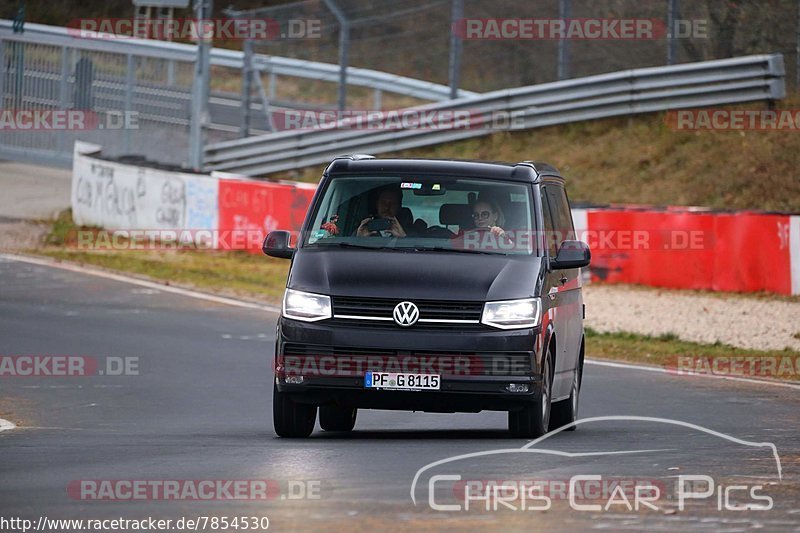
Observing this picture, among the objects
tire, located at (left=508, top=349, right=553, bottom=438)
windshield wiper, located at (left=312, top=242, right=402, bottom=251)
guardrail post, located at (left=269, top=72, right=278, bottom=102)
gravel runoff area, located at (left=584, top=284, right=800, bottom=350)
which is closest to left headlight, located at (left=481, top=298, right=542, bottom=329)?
tire, located at (left=508, top=349, right=553, bottom=438)

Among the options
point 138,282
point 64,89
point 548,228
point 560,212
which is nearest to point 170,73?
point 64,89

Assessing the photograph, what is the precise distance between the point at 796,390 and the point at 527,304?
19.3ft

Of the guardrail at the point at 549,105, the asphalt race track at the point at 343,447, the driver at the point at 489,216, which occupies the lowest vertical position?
the asphalt race track at the point at 343,447

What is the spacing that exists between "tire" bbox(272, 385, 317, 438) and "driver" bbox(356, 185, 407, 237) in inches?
47.8

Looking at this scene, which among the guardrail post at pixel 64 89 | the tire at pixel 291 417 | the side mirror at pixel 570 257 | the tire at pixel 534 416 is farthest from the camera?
the guardrail post at pixel 64 89

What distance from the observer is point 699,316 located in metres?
20.4

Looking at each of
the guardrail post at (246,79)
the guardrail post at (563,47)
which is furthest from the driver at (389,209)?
the guardrail post at (246,79)

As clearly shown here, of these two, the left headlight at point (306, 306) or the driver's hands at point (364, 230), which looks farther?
the driver's hands at point (364, 230)

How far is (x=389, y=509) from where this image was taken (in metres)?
7.45

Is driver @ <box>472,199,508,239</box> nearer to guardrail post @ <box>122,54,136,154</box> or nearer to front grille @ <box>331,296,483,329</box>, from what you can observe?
front grille @ <box>331,296,483,329</box>

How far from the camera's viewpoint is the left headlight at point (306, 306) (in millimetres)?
10273

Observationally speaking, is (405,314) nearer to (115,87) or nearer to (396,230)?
(396,230)

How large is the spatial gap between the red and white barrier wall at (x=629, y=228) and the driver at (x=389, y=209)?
10.8 metres

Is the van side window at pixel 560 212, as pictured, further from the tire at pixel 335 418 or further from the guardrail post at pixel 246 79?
the guardrail post at pixel 246 79
